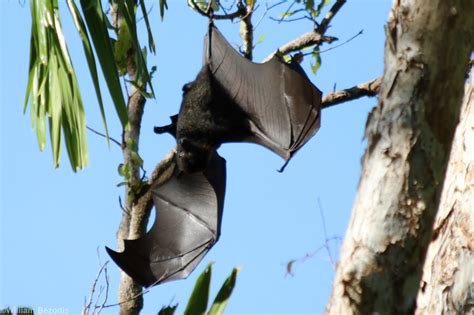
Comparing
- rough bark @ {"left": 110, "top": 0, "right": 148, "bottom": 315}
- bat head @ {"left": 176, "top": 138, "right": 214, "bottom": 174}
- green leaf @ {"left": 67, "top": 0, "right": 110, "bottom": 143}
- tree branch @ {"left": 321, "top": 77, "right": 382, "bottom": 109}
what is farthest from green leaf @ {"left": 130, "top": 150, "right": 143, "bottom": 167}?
tree branch @ {"left": 321, "top": 77, "right": 382, "bottom": 109}

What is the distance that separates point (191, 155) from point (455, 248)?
2.26 m

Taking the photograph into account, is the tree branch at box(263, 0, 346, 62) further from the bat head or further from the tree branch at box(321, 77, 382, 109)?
the bat head

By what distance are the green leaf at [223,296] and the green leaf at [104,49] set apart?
0.76 m

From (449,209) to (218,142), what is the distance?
220 cm

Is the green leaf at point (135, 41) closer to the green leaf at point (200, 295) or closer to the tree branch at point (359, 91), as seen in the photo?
the green leaf at point (200, 295)

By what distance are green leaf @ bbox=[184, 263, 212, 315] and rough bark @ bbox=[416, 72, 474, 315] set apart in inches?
33.6

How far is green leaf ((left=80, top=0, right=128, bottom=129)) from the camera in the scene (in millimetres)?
3152

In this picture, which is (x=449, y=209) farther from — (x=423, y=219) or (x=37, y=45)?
(x=37, y=45)

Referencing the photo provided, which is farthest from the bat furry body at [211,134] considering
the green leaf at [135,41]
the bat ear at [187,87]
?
the green leaf at [135,41]

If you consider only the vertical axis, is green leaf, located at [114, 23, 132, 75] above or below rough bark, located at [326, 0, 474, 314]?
above

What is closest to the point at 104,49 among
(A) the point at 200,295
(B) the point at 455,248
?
(A) the point at 200,295

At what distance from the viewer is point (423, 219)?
2047 millimetres

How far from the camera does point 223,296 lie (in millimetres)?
3365

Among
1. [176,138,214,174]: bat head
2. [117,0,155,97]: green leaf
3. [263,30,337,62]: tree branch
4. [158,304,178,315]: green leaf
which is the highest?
[263,30,337,62]: tree branch
